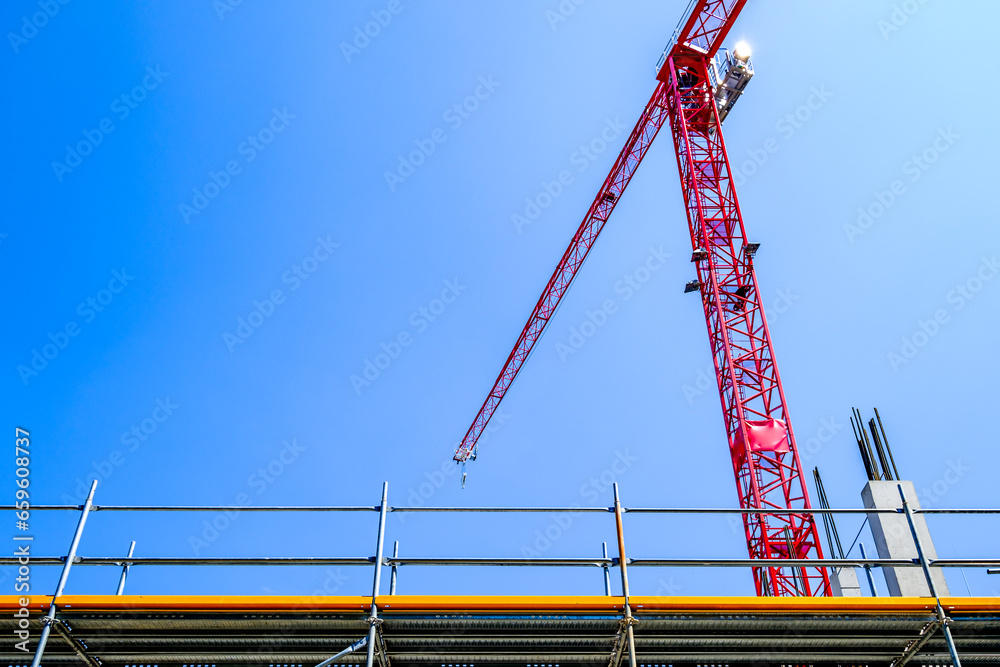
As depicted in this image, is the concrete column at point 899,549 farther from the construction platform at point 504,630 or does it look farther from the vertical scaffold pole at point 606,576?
the vertical scaffold pole at point 606,576

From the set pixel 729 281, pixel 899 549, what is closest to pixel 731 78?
pixel 729 281

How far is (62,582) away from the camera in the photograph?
7363 millimetres

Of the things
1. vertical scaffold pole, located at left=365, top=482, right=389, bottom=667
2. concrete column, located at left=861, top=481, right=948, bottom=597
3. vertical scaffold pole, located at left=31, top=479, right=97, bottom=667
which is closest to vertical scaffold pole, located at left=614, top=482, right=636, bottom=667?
vertical scaffold pole, located at left=365, top=482, right=389, bottom=667

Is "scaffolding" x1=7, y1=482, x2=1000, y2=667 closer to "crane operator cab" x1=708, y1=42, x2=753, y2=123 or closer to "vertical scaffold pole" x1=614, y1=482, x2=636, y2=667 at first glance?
"vertical scaffold pole" x1=614, y1=482, x2=636, y2=667

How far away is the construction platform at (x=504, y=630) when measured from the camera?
23.6 ft

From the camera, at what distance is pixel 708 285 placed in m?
27.3

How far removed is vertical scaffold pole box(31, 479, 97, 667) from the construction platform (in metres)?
0.11

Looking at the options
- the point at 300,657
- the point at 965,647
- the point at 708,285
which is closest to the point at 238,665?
the point at 300,657

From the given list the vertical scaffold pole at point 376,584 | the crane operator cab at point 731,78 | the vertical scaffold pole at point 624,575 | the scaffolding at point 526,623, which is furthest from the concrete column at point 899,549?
the crane operator cab at point 731,78

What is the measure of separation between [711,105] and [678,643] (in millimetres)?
26125

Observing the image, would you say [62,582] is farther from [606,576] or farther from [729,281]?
[729,281]

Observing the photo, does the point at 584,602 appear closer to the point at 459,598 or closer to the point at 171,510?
the point at 459,598

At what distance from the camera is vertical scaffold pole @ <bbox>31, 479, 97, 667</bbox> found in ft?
23.2

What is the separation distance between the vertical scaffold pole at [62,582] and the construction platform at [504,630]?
0.11 meters
